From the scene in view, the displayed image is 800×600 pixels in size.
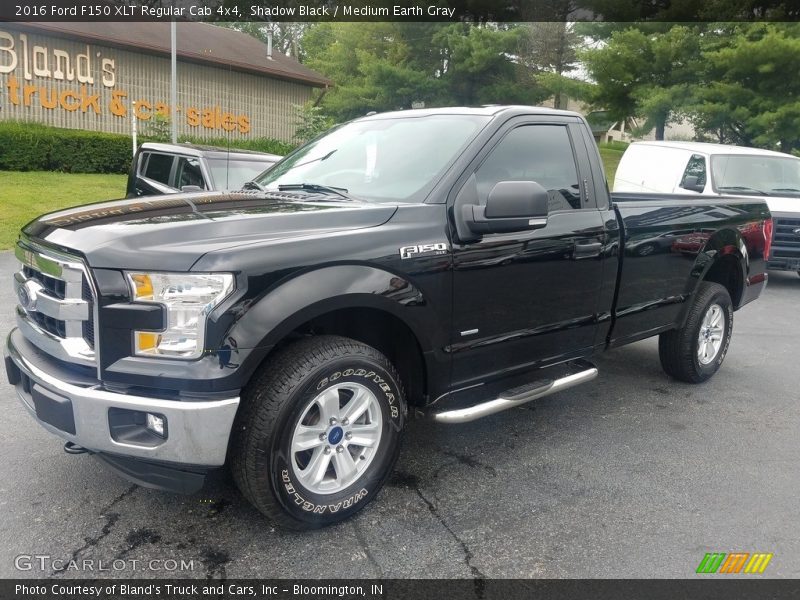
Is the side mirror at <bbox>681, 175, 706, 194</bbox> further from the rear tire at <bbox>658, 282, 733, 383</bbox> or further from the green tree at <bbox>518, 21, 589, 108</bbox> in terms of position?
the green tree at <bbox>518, 21, 589, 108</bbox>

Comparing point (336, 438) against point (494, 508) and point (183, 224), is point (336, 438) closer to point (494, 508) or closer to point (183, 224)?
point (494, 508)

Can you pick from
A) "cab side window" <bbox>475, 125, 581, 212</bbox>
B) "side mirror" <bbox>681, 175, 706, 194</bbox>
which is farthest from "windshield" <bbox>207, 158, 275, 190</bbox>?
"side mirror" <bbox>681, 175, 706, 194</bbox>

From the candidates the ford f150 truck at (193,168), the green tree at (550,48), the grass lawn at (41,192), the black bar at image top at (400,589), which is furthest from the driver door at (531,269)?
the green tree at (550,48)

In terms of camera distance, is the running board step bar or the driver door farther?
the driver door

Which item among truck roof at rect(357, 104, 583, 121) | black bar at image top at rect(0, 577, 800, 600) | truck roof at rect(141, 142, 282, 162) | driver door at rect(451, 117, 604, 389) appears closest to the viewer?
black bar at image top at rect(0, 577, 800, 600)

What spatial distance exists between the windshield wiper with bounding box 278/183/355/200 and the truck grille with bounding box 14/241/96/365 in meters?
1.39

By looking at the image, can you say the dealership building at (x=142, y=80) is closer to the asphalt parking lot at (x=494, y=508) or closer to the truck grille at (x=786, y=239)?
the truck grille at (x=786, y=239)

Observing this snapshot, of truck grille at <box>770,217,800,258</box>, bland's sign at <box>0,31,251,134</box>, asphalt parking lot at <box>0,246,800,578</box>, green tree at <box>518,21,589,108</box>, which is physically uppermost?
green tree at <box>518,21,589,108</box>

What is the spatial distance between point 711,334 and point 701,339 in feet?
0.51

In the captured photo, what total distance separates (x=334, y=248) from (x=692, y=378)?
363 cm

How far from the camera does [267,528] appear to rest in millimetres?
3074

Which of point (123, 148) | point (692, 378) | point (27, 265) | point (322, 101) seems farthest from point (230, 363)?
point (322, 101)

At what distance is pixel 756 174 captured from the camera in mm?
10727

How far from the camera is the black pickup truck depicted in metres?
2.64
